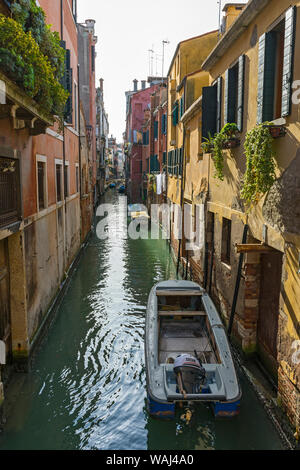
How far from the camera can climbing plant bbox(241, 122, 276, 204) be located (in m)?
5.32

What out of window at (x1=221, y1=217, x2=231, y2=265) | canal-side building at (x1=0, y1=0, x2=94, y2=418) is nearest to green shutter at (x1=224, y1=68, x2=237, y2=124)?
window at (x1=221, y1=217, x2=231, y2=265)

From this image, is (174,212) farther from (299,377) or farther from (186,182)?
(299,377)

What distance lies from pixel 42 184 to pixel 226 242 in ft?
14.5

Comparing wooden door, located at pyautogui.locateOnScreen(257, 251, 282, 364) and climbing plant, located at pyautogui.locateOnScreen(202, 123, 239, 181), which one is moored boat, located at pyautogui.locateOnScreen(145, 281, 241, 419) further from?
climbing plant, located at pyautogui.locateOnScreen(202, 123, 239, 181)

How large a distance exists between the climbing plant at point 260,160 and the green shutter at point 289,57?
1.50ft

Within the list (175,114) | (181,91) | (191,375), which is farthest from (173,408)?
(175,114)

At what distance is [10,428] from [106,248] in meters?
12.9

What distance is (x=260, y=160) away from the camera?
213 inches

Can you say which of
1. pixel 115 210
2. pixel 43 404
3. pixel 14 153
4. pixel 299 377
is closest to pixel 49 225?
pixel 14 153

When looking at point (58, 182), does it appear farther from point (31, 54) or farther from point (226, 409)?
point (226, 409)

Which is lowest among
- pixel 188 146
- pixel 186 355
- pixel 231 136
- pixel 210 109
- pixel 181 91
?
pixel 186 355

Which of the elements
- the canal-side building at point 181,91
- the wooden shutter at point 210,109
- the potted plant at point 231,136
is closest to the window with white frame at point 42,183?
the wooden shutter at point 210,109

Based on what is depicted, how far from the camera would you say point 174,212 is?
16.5 meters

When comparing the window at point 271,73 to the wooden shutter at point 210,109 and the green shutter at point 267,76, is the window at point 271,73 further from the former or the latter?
the wooden shutter at point 210,109
